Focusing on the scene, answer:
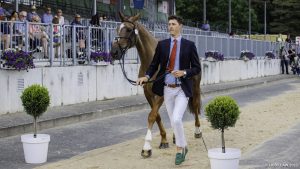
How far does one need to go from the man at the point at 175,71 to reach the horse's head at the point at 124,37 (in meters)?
1.13

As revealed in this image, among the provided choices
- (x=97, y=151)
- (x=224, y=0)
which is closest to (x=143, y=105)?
(x=97, y=151)

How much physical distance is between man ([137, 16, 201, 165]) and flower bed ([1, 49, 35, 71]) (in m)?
6.35

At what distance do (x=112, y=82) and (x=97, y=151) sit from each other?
9131mm

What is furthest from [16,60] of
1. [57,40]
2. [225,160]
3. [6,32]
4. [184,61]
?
[225,160]

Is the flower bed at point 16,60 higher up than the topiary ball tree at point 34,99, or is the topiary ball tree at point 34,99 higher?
the flower bed at point 16,60

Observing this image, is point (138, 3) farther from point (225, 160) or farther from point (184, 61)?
point (225, 160)

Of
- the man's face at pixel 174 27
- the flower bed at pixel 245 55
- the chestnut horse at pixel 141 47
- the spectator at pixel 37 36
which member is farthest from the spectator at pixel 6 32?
the flower bed at pixel 245 55

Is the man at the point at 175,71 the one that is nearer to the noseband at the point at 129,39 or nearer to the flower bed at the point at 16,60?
the noseband at the point at 129,39

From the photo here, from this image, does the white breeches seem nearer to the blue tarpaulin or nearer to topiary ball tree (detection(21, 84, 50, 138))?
topiary ball tree (detection(21, 84, 50, 138))

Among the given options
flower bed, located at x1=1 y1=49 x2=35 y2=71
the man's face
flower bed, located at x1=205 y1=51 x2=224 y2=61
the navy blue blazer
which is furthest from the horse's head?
flower bed, located at x1=205 y1=51 x2=224 y2=61

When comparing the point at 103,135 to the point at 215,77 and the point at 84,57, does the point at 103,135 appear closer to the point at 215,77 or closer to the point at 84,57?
the point at 84,57

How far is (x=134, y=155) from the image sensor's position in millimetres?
10172

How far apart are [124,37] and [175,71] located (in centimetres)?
177

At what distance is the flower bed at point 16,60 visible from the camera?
1470 centimetres
